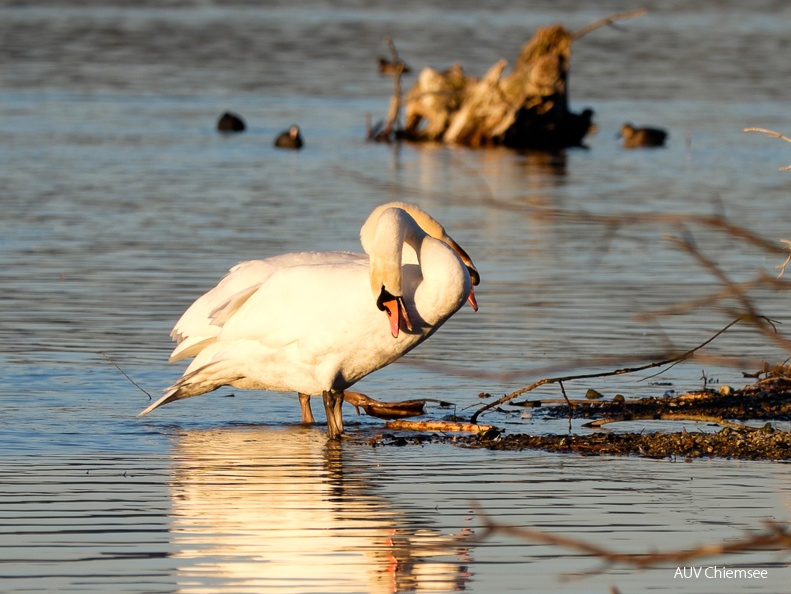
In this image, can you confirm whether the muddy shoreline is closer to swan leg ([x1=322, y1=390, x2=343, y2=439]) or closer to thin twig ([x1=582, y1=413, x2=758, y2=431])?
thin twig ([x1=582, y1=413, x2=758, y2=431])

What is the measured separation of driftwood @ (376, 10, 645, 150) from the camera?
27578mm

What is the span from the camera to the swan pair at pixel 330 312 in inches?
332

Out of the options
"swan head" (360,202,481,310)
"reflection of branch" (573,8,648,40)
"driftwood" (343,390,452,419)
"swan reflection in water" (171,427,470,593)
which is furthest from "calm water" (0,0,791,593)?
"reflection of branch" (573,8,648,40)

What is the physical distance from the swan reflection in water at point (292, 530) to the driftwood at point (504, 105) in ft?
64.2

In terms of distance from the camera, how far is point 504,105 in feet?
92.5

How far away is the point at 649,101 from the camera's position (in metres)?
35.5

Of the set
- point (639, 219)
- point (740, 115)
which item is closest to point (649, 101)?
point (740, 115)

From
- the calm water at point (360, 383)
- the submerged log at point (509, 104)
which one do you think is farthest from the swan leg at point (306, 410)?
the submerged log at point (509, 104)

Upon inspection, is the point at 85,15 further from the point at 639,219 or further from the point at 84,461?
the point at 639,219

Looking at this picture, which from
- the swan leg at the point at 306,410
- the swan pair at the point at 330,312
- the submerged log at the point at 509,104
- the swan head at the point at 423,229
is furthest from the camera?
the submerged log at the point at 509,104

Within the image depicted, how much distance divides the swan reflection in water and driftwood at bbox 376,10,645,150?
19.6 meters

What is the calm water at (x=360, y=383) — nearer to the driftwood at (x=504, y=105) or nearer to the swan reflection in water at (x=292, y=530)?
the swan reflection in water at (x=292, y=530)

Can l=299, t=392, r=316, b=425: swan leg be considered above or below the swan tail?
below

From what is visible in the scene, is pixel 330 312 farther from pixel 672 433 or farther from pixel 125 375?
pixel 125 375
